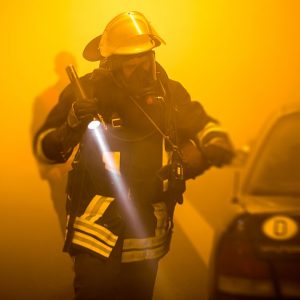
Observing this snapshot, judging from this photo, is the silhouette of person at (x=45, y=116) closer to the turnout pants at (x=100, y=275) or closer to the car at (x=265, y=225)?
the turnout pants at (x=100, y=275)

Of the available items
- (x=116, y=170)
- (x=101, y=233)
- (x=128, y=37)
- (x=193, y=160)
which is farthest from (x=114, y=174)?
(x=128, y=37)

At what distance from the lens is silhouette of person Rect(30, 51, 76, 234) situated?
2869 millimetres

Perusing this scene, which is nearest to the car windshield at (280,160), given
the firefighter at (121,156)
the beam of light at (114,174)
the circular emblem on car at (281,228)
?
the circular emblem on car at (281,228)

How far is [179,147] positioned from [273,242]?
2.94 feet

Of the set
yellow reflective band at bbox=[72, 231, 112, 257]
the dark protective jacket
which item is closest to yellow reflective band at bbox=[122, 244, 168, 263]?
the dark protective jacket

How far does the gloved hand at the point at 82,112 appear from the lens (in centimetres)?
218

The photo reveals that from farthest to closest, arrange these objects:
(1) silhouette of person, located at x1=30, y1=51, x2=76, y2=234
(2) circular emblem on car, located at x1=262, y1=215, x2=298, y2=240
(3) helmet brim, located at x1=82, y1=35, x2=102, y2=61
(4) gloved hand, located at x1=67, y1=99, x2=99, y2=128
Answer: (1) silhouette of person, located at x1=30, y1=51, x2=76, y2=234 → (3) helmet brim, located at x1=82, y1=35, x2=102, y2=61 → (4) gloved hand, located at x1=67, y1=99, x2=99, y2=128 → (2) circular emblem on car, located at x1=262, y1=215, x2=298, y2=240

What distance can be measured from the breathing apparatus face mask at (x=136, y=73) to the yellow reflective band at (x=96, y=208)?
517 millimetres

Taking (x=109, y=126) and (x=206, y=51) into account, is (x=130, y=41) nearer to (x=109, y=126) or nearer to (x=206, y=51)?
(x=109, y=126)

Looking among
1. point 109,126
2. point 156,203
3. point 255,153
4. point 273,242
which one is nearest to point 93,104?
point 109,126

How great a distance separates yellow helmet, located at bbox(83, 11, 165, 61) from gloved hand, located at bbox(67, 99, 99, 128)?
0.30m

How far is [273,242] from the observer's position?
62.6 inches

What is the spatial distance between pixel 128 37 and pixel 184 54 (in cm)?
54

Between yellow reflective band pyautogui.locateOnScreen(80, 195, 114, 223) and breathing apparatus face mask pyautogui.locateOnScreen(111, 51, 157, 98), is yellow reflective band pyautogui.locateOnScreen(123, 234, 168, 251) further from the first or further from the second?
breathing apparatus face mask pyautogui.locateOnScreen(111, 51, 157, 98)
